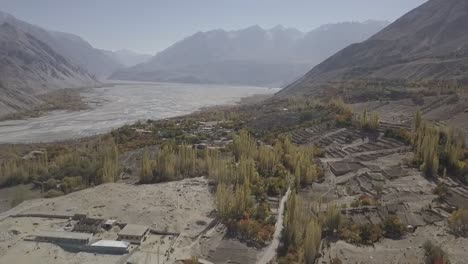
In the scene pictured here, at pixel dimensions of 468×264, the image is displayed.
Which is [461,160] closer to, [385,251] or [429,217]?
[429,217]

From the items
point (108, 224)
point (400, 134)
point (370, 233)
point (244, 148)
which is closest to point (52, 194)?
Result: point (108, 224)

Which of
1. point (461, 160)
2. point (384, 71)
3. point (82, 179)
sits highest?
point (384, 71)

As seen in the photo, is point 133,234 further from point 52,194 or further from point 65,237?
point 52,194

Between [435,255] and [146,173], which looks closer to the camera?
[435,255]

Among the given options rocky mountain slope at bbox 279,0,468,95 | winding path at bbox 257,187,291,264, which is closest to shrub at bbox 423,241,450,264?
winding path at bbox 257,187,291,264

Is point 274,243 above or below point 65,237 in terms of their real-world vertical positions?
below

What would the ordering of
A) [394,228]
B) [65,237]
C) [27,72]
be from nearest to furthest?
[65,237] < [394,228] < [27,72]

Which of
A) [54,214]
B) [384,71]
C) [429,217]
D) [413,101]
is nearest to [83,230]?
[54,214]

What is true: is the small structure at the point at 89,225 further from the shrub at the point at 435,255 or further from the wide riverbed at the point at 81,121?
the wide riverbed at the point at 81,121
